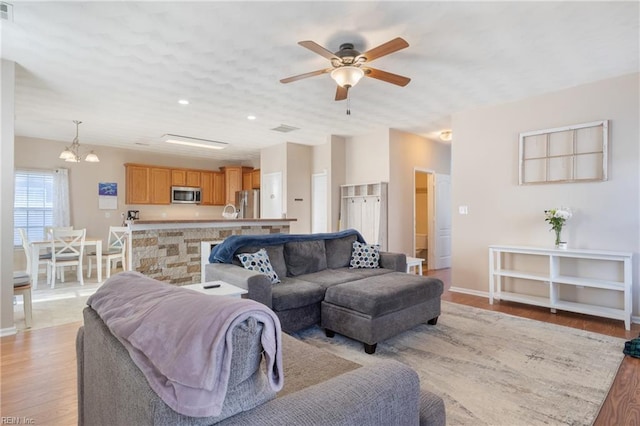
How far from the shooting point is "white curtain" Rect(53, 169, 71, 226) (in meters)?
6.50

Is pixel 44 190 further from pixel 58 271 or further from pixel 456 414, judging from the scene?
pixel 456 414

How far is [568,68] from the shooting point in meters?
3.39

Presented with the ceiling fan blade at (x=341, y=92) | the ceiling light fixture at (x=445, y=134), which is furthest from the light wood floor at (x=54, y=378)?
the ceiling light fixture at (x=445, y=134)

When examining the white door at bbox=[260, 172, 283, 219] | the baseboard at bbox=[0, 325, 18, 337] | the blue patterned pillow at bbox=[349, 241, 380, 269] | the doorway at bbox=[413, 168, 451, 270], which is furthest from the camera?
the white door at bbox=[260, 172, 283, 219]

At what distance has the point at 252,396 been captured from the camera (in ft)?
2.76

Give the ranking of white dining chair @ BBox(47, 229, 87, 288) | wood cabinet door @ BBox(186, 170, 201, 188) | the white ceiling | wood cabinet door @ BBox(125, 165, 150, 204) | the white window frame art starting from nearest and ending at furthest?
the white ceiling, the white window frame art, white dining chair @ BBox(47, 229, 87, 288), wood cabinet door @ BBox(125, 165, 150, 204), wood cabinet door @ BBox(186, 170, 201, 188)

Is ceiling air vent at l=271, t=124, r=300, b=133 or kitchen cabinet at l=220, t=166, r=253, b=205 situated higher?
ceiling air vent at l=271, t=124, r=300, b=133

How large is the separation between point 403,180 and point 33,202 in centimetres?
716

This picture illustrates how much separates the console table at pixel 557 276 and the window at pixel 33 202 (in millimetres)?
8010

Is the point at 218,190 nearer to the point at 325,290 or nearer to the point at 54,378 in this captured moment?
the point at 325,290

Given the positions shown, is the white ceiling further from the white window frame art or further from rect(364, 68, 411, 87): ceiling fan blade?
the white window frame art

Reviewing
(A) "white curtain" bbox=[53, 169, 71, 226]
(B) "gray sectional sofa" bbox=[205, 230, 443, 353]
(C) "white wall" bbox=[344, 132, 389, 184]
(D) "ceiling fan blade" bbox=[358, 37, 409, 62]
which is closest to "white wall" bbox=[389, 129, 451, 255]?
(C) "white wall" bbox=[344, 132, 389, 184]

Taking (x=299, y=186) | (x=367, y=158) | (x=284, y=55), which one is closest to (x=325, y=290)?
(x=284, y=55)

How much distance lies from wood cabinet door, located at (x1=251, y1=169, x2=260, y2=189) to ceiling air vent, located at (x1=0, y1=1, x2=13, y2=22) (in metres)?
5.92
